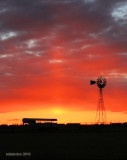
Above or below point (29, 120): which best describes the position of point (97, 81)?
above

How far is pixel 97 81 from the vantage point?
297 ft
